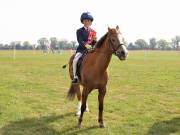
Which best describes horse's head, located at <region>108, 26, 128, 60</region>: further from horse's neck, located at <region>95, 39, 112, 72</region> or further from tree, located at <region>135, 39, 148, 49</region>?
tree, located at <region>135, 39, 148, 49</region>

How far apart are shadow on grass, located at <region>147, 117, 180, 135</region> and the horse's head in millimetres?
2121

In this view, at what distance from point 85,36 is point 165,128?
10.6 feet

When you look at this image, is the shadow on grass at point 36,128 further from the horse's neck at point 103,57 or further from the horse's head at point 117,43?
the horse's head at point 117,43

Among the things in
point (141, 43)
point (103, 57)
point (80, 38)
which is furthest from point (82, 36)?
point (141, 43)

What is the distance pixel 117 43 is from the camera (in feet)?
25.1

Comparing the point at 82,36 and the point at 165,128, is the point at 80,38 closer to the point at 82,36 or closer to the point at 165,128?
the point at 82,36

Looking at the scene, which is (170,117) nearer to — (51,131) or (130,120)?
(130,120)

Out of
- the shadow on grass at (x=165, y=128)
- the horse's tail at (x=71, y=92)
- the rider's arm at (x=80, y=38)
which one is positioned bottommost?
the shadow on grass at (x=165, y=128)

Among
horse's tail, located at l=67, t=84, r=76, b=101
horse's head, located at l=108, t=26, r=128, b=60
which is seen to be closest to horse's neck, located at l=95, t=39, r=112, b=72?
horse's head, located at l=108, t=26, r=128, b=60

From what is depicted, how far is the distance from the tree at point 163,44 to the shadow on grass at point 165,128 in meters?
140

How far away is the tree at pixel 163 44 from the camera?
5792 inches

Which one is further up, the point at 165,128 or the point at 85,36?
the point at 85,36

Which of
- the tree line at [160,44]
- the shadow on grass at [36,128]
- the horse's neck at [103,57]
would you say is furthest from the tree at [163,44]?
the horse's neck at [103,57]

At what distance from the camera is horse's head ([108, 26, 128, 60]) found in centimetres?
748
